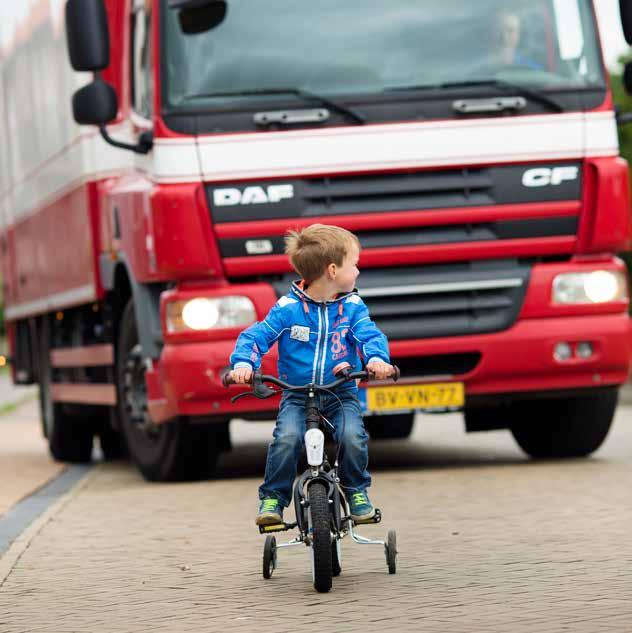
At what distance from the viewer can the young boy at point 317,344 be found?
696 centimetres

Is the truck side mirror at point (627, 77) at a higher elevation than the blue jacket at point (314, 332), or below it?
higher

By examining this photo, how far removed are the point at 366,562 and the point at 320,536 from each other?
39.3 inches

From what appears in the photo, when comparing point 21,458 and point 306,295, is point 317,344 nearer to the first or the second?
point 306,295

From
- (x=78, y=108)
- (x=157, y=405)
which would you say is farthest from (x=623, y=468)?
(x=78, y=108)

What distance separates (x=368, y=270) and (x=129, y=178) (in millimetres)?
1749

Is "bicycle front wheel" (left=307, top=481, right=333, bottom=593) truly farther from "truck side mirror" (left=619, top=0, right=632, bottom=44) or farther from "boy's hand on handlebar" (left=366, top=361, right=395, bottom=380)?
"truck side mirror" (left=619, top=0, right=632, bottom=44)

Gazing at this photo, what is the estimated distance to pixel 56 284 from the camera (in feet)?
46.1

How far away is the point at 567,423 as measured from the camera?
12.1 m

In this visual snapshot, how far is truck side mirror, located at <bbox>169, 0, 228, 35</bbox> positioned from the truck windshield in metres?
0.03

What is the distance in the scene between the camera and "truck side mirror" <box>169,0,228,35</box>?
35.2 feet

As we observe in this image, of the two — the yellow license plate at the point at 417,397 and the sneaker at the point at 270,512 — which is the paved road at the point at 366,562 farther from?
the yellow license plate at the point at 417,397

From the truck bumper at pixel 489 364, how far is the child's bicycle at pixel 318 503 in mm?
3692

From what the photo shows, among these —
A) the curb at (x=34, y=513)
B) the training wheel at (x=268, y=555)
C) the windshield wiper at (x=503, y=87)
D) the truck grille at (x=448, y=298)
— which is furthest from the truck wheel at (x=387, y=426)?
the training wheel at (x=268, y=555)

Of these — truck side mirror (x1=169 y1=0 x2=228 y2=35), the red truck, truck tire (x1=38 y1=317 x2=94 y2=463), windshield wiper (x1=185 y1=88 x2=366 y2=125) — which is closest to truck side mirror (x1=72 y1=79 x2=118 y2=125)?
the red truck
